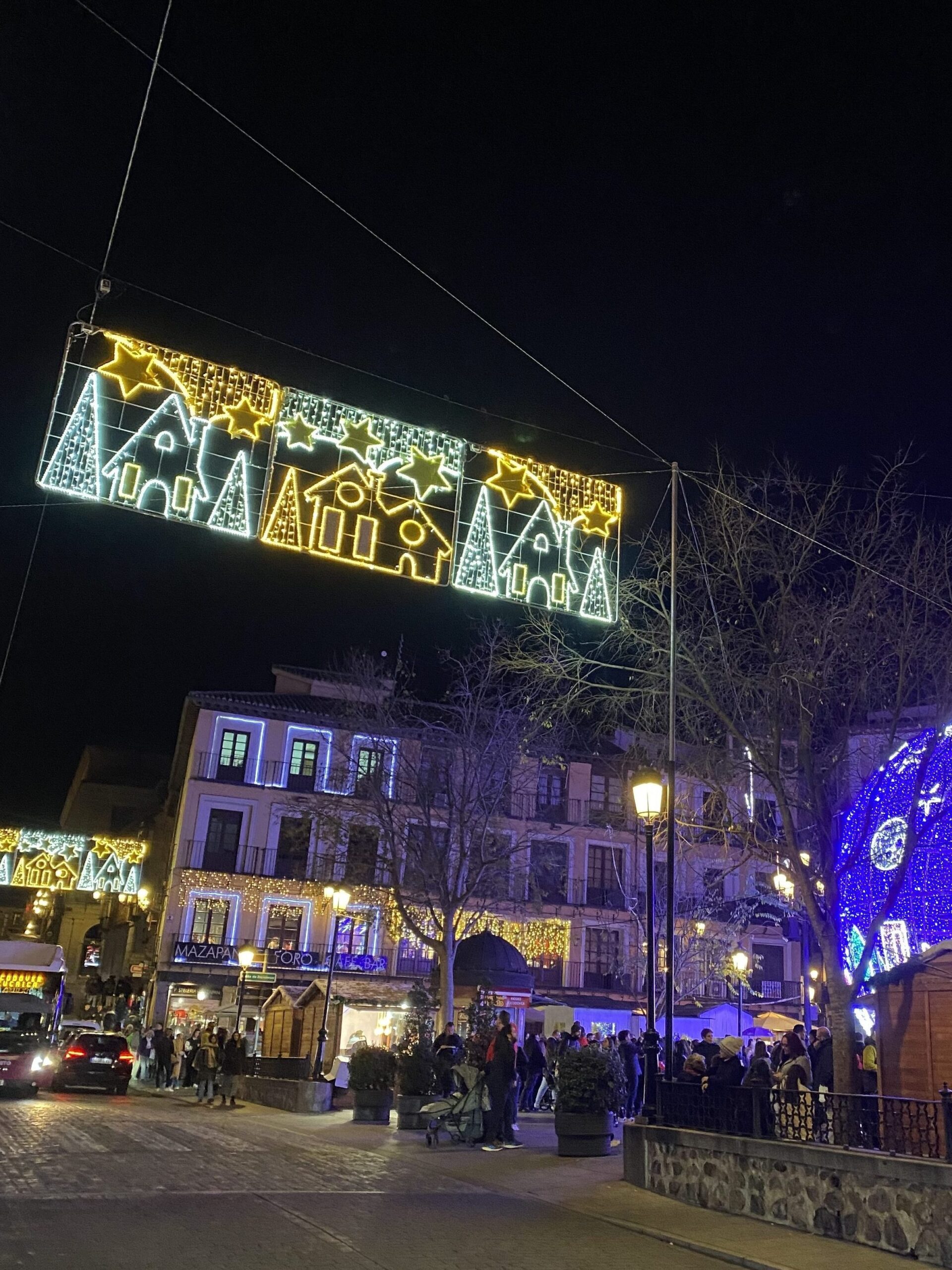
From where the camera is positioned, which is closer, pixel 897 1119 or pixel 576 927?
pixel 897 1119

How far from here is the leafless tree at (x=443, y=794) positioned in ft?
97.5

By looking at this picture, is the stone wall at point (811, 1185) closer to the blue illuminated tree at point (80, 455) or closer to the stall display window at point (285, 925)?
the blue illuminated tree at point (80, 455)

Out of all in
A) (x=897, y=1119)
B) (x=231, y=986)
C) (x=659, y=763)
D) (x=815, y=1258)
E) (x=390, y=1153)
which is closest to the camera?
(x=815, y=1258)

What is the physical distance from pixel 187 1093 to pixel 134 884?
16442 mm

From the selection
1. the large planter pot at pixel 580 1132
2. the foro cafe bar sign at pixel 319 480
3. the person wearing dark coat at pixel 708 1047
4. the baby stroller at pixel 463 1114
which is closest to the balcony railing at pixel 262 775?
the person wearing dark coat at pixel 708 1047

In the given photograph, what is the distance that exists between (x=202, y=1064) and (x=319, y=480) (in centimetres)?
1699

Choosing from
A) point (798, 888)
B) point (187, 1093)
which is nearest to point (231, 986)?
point (187, 1093)

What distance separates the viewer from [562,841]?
46562 millimetres

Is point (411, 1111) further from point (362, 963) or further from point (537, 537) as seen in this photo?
point (362, 963)

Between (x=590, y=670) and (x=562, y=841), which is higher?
(x=562, y=841)

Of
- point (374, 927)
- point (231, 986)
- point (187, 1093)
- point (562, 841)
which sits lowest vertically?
point (187, 1093)

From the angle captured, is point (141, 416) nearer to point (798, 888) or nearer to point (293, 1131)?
point (798, 888)

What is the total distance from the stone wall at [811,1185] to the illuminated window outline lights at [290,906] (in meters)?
31.7

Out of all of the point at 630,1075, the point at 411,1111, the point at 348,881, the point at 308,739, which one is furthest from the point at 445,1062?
the point at 308,739
